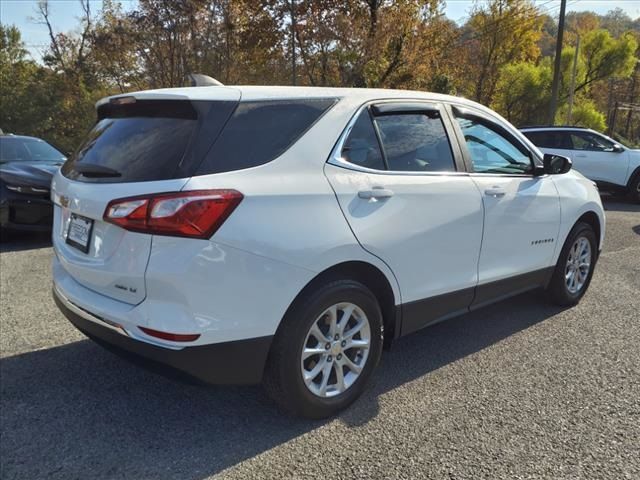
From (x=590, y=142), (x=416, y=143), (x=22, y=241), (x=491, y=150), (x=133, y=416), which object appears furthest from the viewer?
(x=590, y=142)

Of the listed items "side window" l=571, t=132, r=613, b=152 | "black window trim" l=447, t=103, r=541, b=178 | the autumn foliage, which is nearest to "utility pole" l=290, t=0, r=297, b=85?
the autumn foliage

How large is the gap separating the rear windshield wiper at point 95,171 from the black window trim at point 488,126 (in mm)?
2139

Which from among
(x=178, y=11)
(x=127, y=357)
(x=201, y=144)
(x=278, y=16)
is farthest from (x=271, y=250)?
(x=278, y=16)

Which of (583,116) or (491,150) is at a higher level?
(583,116)

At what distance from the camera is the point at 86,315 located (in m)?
2.56

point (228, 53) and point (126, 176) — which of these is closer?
point (126, 176)

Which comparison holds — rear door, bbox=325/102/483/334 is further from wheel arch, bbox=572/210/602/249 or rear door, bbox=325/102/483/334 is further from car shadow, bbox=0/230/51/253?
car shadow, bbox=0/230/51/253

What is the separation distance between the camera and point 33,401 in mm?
2945

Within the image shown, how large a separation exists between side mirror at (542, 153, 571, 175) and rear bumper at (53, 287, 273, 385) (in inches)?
109

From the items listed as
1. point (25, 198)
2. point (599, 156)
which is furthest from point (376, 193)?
point (599, 156)

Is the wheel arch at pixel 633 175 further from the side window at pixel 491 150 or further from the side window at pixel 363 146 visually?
the side window at pixel 363 146

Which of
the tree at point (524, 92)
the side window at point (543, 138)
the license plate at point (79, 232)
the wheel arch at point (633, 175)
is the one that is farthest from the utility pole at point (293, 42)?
the tree at point (524, 92)

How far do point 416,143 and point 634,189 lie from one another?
35.0ft

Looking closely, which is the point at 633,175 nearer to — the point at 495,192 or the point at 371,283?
the point at 495,192
